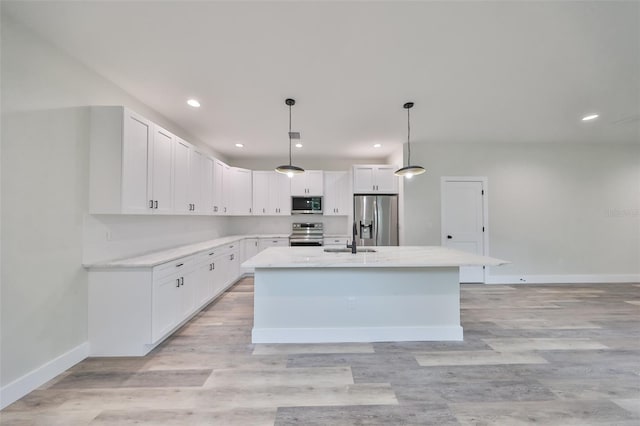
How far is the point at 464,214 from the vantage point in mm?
4695

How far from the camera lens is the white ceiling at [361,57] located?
1.71 metres

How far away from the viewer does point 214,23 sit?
1788 mm

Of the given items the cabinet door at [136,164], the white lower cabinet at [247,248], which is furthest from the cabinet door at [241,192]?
the cabinet door at [136,164]

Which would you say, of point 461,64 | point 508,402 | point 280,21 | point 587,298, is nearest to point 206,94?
point 280,21

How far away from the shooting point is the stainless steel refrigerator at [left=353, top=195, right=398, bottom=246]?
4.87 meters

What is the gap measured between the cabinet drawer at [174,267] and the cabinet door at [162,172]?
1.99 ft

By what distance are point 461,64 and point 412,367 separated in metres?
2.74

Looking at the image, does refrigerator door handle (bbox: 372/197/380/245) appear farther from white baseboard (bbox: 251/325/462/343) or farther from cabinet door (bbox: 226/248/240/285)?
cabinet door (bbox: 226/248/240/285)

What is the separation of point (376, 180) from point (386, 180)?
20 cm

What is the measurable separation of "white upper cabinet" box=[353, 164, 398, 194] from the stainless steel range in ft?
4.21

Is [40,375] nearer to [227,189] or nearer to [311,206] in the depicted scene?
[227,189]

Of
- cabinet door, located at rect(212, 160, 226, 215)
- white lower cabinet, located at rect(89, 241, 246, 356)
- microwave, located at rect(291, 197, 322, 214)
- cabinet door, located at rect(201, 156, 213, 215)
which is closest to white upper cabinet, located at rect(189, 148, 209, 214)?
cabinet door, located at rect(201, 156, 213, 215)

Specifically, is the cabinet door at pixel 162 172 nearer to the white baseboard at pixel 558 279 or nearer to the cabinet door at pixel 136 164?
the cabinet door at pixel 136 164

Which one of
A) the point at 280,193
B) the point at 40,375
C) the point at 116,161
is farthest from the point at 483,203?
the point at 40,375
